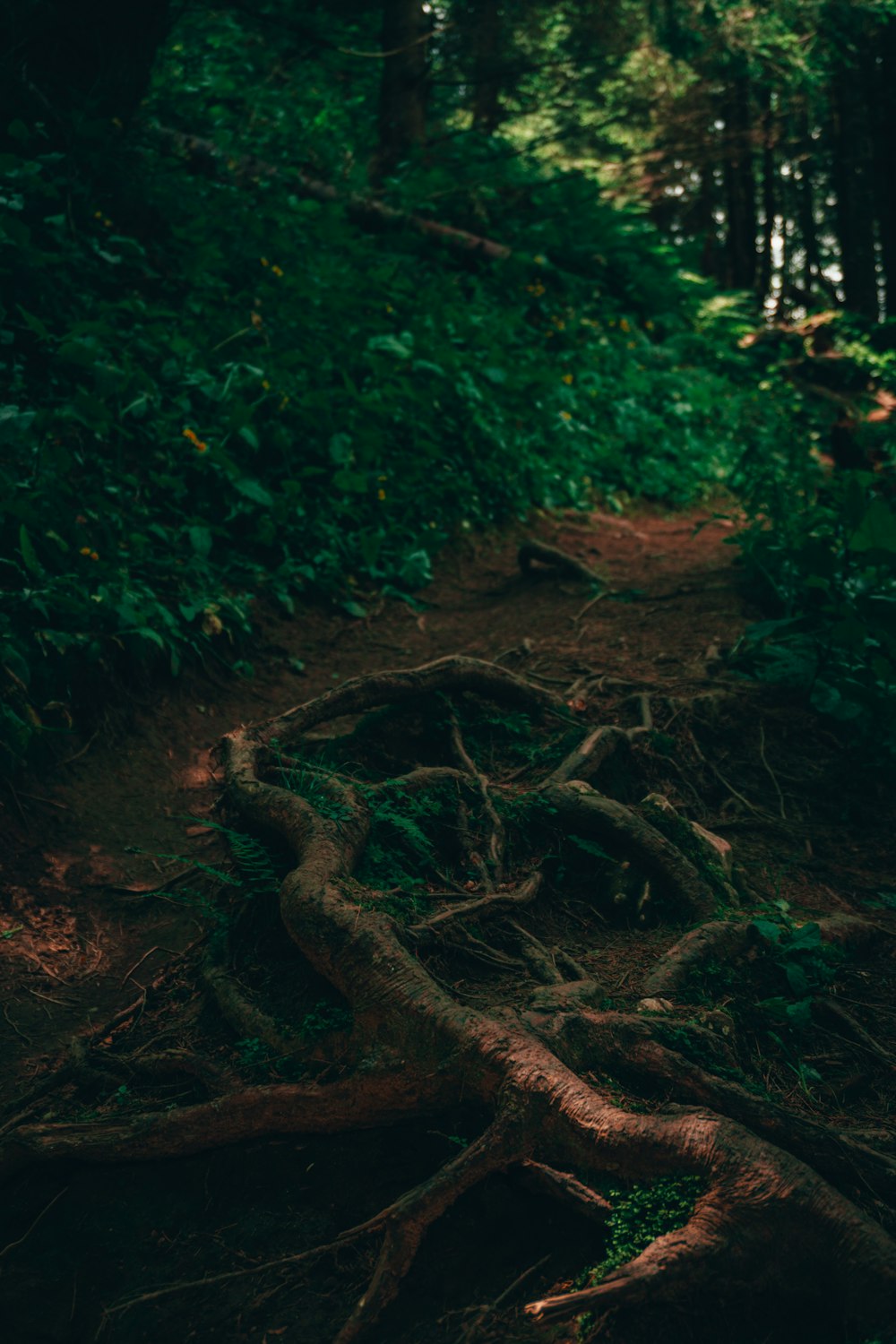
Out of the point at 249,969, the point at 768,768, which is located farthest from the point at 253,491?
the point at 249,969

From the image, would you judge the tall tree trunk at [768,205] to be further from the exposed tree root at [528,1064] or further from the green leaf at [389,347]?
the exposed tree root at [528,1064]

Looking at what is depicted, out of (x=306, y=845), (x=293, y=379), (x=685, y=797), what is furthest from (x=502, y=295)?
(x=306, y=845)

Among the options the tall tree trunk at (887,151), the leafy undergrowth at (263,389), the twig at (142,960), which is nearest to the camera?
the twig at (142,960)

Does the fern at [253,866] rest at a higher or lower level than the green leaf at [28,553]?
lower

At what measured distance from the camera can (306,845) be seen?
122 inches

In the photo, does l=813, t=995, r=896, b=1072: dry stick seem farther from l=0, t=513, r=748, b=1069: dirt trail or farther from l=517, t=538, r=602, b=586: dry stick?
l=517, t=538, r=602, b=586: dry stick

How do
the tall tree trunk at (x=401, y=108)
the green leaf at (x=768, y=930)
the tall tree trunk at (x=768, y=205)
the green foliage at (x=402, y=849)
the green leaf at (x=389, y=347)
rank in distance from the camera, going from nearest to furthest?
the green leaf at (x=768, y=930) < the green foliage at (x=402, y=849) < the green leaf at (x=389, y=347) < the tall tree trunk at (x=401, y=108) < the tall tree trunk at (x=768, y=205)

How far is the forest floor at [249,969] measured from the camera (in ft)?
7.06

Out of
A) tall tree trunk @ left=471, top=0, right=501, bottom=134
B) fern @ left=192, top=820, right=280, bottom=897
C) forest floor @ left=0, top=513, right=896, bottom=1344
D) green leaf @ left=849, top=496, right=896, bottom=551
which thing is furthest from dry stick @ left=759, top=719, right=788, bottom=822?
tall tree trunk @ left=471, top=0, right=501, bottom=134

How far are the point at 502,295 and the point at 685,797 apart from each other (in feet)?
28.2

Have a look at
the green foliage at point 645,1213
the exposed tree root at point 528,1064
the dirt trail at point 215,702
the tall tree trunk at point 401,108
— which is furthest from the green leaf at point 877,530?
the tall tree trunk at point 401,108

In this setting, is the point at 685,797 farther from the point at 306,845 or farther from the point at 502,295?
the point at 502,295

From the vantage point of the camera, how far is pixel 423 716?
4.52 meters

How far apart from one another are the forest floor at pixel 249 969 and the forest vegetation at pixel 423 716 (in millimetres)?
26
